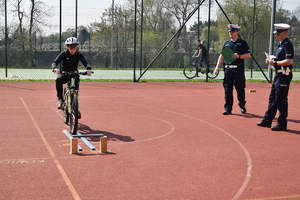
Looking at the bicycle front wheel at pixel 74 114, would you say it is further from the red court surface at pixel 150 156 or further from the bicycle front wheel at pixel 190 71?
the bicycle front wheel at pixel 190 71

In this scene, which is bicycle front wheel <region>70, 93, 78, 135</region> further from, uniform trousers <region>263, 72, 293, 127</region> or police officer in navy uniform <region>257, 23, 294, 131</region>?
uniform trousers <region>263, 72, 293, 127</region>

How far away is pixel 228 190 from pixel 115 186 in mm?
1263

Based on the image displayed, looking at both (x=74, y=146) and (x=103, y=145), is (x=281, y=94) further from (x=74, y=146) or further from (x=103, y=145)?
(x=74, y=146)

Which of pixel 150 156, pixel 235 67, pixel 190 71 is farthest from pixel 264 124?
pixel 190 71

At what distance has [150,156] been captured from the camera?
19.9ft

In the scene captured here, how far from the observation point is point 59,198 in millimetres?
4281

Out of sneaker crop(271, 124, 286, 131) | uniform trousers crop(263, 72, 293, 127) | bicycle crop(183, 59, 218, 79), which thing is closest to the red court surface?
sneaker crop(271, 124, 286, 131)

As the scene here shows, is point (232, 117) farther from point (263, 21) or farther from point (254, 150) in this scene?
point (263, 21)

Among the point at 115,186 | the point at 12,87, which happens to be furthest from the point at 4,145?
the point at 12,87

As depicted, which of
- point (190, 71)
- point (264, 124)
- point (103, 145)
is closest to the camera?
point (103, 145)

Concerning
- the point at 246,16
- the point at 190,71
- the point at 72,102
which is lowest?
the point at 72,102

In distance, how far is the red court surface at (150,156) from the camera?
4617 millimetres

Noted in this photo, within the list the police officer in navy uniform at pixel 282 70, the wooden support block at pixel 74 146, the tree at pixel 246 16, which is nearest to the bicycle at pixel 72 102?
the wooden support block at pixel 74 146

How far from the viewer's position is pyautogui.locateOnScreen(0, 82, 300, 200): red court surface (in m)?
4.62
